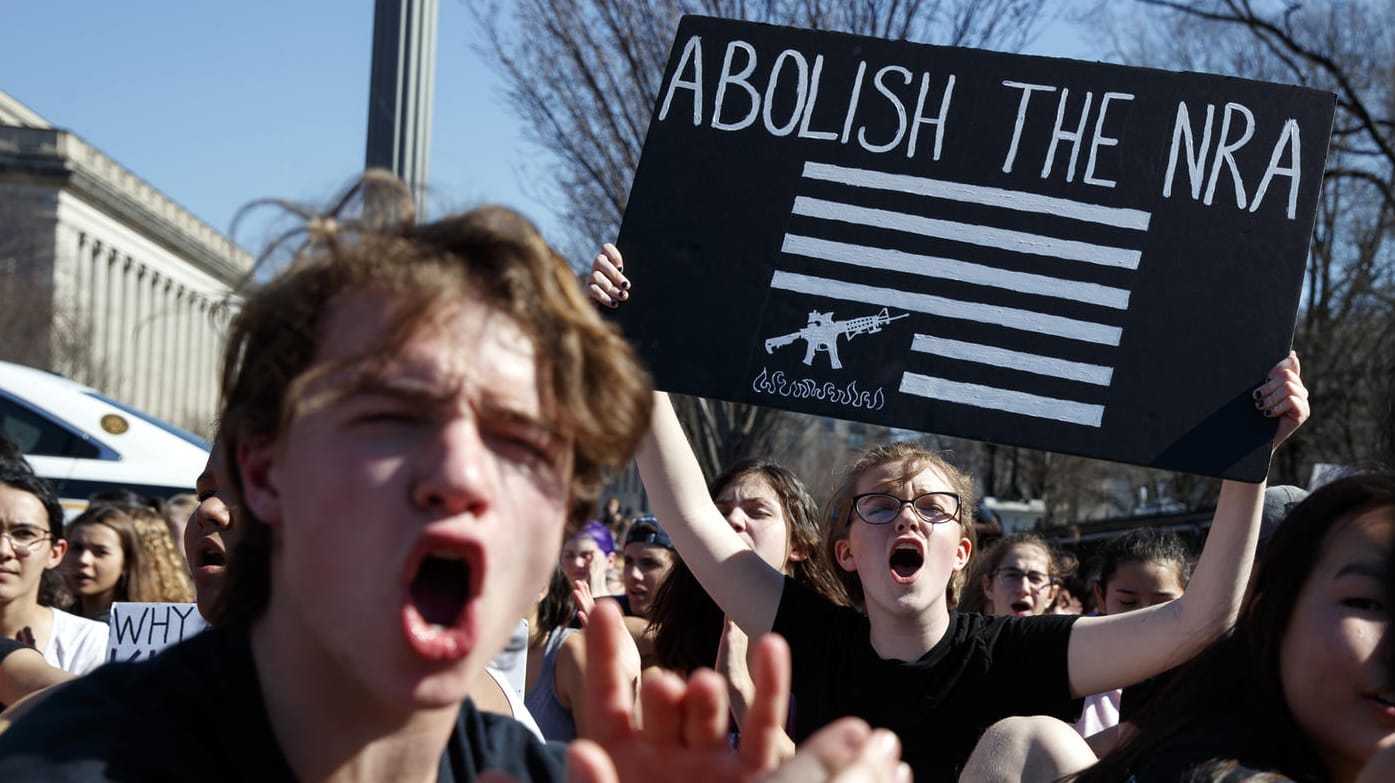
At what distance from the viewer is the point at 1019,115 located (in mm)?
3668

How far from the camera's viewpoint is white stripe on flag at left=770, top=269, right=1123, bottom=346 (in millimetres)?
3533

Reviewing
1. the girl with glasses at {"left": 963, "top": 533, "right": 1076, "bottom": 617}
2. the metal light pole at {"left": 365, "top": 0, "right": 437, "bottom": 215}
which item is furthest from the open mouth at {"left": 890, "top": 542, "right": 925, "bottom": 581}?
the metal light pole at {"left": 365, "top": 0, "right": 437, "bottom": 215}

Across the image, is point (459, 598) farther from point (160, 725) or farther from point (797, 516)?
point (797, 516)

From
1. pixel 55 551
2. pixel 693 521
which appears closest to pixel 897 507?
pixel 693 521

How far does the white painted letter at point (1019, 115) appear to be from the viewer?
12.0ft

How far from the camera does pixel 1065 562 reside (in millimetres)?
7781

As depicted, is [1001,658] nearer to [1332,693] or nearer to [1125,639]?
[1125,639]

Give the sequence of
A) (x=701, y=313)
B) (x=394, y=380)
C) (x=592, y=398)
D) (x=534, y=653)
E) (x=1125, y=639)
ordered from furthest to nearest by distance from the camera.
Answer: (x=534, y=653) → (x=701, y=313) → (x=1125, y=639) → (x=592, y=398) → (x=394, y=380)

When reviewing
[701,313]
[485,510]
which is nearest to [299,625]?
[485,510]

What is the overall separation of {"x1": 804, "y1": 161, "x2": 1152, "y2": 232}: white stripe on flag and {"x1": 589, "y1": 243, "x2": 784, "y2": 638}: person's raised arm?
627 millimetres

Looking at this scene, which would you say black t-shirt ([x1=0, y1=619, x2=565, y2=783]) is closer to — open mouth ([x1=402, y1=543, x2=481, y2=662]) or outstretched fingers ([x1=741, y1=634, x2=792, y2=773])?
open mouth ([x1=402, y1=543, x2=481, y2=662])

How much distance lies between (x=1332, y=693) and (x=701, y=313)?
5.99 feet

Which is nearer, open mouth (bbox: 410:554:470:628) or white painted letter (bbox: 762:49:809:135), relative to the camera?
open mouth (bbox: 410:554:470:628)

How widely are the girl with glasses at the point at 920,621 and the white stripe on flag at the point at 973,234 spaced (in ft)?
1.64
